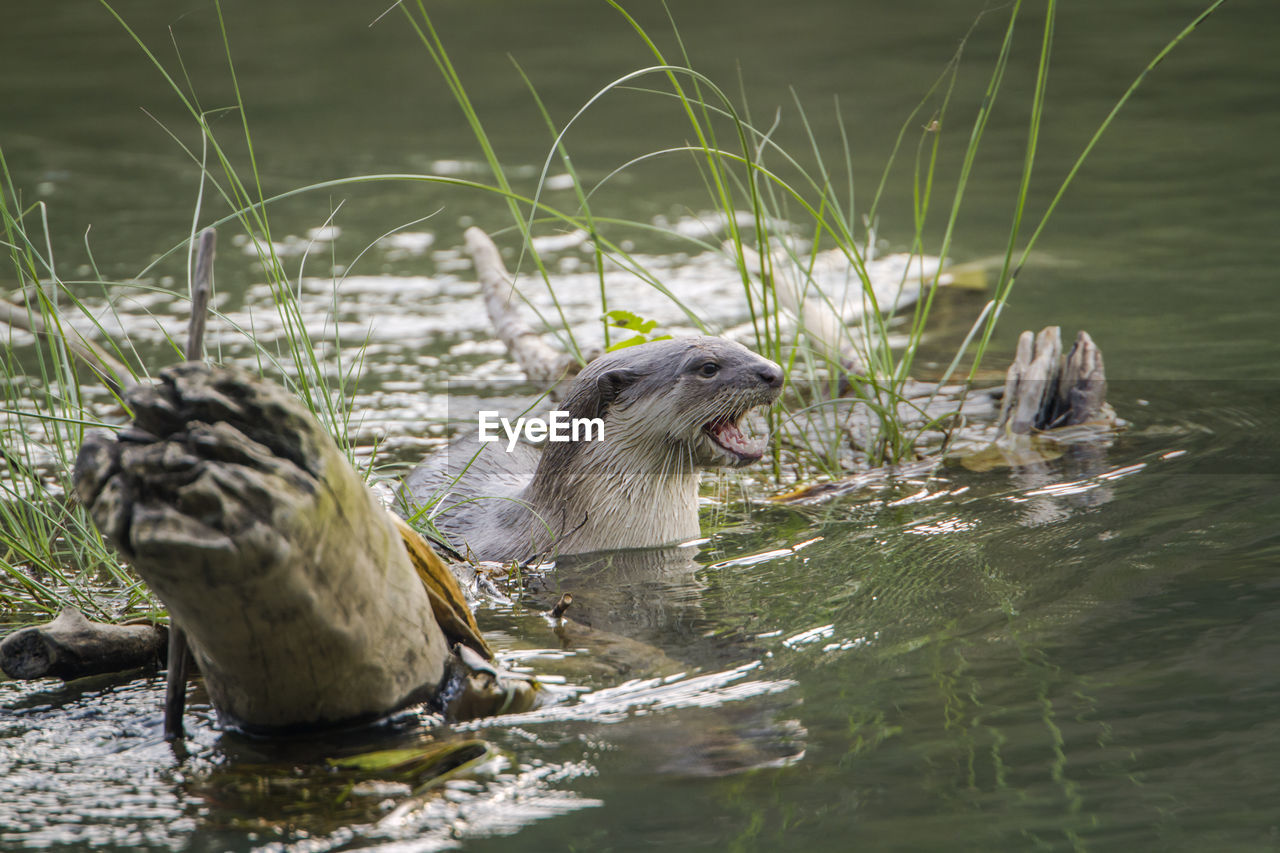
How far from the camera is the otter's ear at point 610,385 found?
11.8ft

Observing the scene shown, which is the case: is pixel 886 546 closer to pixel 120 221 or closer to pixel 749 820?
pixel 749 820

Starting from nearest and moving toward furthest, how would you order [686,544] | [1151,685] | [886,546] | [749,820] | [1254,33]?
[749,820], [1151,685], [886,546], [686,544], [1254,33]

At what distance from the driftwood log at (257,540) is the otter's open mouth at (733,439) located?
152 centimetres

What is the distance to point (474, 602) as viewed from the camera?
3.31m

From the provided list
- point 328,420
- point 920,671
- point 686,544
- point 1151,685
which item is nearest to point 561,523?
point 686,544

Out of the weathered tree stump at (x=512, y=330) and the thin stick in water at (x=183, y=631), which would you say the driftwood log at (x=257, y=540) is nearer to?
the thin stick in water at (x=183, y=631)

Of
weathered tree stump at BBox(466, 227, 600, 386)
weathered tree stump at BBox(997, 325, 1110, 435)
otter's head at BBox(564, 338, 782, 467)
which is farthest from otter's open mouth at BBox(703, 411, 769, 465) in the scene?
weathered tree stump at BBox(466, 227, 600, 386)

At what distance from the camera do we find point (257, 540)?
1943 millimetres

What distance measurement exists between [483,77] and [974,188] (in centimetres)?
540

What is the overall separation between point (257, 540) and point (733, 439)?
1989 millimetres

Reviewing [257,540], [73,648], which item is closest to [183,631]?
[257,540]

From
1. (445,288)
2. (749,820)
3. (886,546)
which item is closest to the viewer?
(749,820)

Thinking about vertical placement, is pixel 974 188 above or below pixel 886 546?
above

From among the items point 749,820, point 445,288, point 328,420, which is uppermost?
point 445,288
